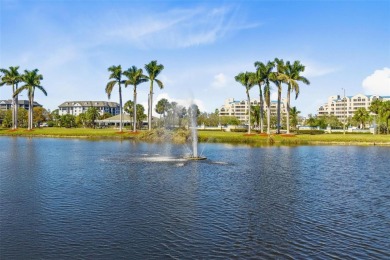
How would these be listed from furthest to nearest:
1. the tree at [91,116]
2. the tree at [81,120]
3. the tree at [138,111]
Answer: the tree at [81,120] < the tree at [91,116] < the tree at [138,111]

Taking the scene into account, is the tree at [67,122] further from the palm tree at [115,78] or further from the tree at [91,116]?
the palm tree at [115,78]

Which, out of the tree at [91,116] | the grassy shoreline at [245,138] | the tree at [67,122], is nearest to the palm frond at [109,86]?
the grassy shoreline at [245,138]

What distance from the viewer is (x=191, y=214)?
17.8m

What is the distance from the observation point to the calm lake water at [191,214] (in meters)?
13.2

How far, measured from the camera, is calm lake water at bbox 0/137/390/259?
43.2ft

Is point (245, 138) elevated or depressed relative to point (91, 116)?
depressed

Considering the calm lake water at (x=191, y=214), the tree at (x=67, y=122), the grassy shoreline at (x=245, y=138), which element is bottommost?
the calm lake water at (x=191, y=214)

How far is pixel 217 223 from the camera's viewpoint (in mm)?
16312

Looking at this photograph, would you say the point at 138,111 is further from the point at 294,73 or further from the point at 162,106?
the point at 294,73

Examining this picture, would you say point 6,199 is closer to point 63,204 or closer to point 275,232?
point 63,204

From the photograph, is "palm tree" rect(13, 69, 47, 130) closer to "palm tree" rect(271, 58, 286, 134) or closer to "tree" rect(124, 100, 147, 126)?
"tree" rect(124, 100, 147, 126)

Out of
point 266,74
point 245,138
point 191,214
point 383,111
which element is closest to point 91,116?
point 266,74

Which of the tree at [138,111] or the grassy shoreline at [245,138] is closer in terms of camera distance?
the grassy shoreline at [245,138]

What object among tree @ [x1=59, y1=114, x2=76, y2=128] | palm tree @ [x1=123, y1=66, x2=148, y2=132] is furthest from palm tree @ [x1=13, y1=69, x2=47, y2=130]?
tree @ [x1=59, y1=114, x2=76, y2=128]
